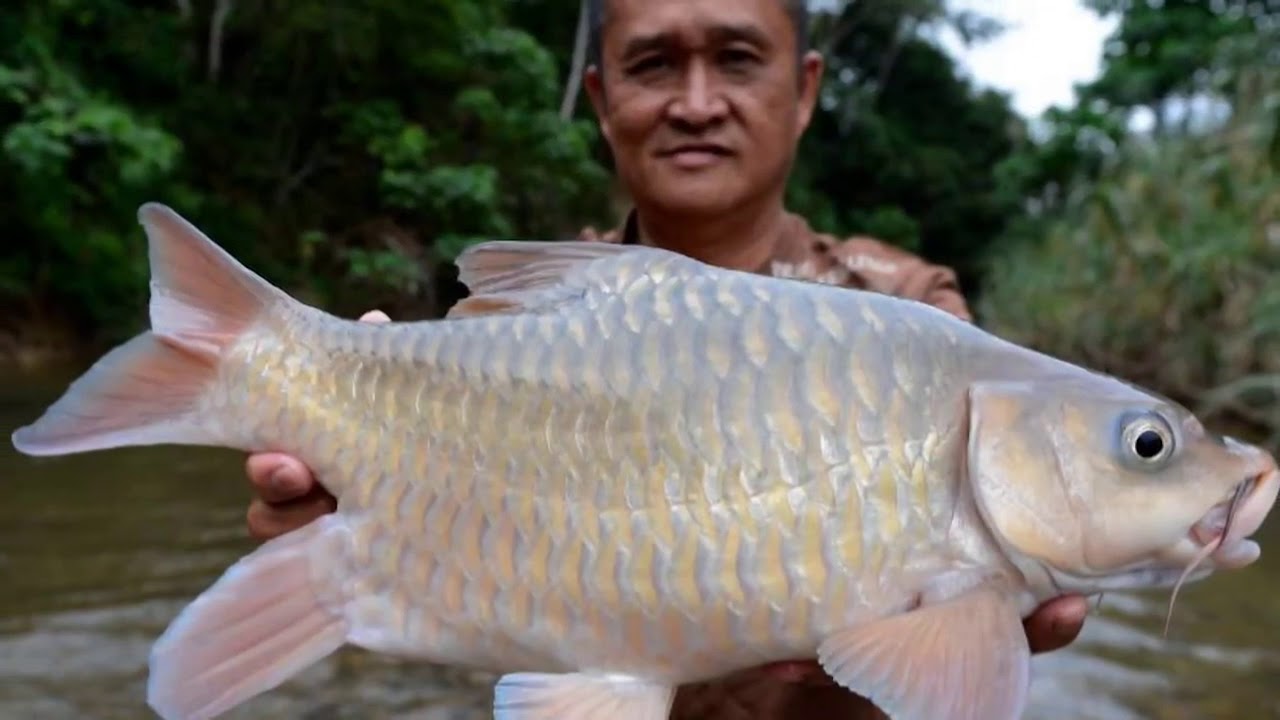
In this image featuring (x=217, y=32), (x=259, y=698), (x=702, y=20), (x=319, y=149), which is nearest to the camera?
(x=702, y=20)

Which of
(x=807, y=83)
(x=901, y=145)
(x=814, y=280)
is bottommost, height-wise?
(x=814, y=280)

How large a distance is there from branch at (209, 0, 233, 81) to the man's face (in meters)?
12.3

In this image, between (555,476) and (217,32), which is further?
(217,32)

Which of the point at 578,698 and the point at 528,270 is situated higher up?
the point at 528,270

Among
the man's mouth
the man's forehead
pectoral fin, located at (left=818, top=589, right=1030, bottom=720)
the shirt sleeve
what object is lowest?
pectoral fin, located at (left=818, top=589, right=1030, bottom=720)

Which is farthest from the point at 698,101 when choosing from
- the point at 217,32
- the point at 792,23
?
the point at 217,32

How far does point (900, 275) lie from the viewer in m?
1.89

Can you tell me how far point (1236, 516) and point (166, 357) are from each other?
1.00 meters

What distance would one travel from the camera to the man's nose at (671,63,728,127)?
176cm

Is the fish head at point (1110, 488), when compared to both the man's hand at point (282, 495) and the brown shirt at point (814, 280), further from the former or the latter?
the man's hand at point (282, 495)

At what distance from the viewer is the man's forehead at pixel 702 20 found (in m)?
1.74

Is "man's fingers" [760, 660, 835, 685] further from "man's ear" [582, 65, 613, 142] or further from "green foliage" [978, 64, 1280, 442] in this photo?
"green foliage" [978, 64, 1280, 442]

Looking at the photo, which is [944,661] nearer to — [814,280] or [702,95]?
[814,280]

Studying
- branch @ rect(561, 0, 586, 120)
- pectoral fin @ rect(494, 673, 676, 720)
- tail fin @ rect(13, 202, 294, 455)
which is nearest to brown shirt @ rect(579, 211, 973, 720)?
pectoral fin @ rect(494, 673, 676, 720)
